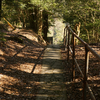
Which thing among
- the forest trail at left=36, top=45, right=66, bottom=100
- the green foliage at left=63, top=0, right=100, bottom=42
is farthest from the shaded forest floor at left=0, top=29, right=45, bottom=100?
the green foliage at left=63, top=0, right=100, bottom=42

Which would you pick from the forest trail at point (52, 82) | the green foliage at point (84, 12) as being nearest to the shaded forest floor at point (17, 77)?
the forest trail at point (52, 82)

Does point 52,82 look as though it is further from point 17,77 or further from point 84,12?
point 84,12

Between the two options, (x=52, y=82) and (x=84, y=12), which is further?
(x=84, y=12)

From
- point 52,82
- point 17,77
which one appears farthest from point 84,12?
point 17,77

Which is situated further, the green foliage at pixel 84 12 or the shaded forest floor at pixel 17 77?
the green foliage at pixel 84 12

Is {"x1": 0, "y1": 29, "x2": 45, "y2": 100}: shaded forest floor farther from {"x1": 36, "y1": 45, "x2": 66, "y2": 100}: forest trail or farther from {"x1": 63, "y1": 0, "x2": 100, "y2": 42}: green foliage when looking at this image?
{"x1": 63, "y1": 0, "x2": 100, "y2": 42}: green foliage

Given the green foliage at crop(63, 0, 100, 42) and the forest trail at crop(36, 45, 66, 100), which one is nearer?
the forest trail at crop(36, 45, 66, 100)

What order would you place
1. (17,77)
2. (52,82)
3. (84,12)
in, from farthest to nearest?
1. (84,12)
2. (17,77)
3. (52,82)

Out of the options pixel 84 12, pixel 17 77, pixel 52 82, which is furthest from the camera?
pixel 84 12

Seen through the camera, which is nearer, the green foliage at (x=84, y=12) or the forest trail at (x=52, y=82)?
the forest trail at (x=52, y=82)

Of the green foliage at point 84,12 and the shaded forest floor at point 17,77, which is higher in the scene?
the green foliage at point 84,12

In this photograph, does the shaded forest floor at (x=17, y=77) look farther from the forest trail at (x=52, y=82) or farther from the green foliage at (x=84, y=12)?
the green foliage at (x=84, y=12)

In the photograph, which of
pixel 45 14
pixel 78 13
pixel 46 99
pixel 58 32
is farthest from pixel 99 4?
pixel 58 32

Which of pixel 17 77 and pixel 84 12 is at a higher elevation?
pixel 84 12
